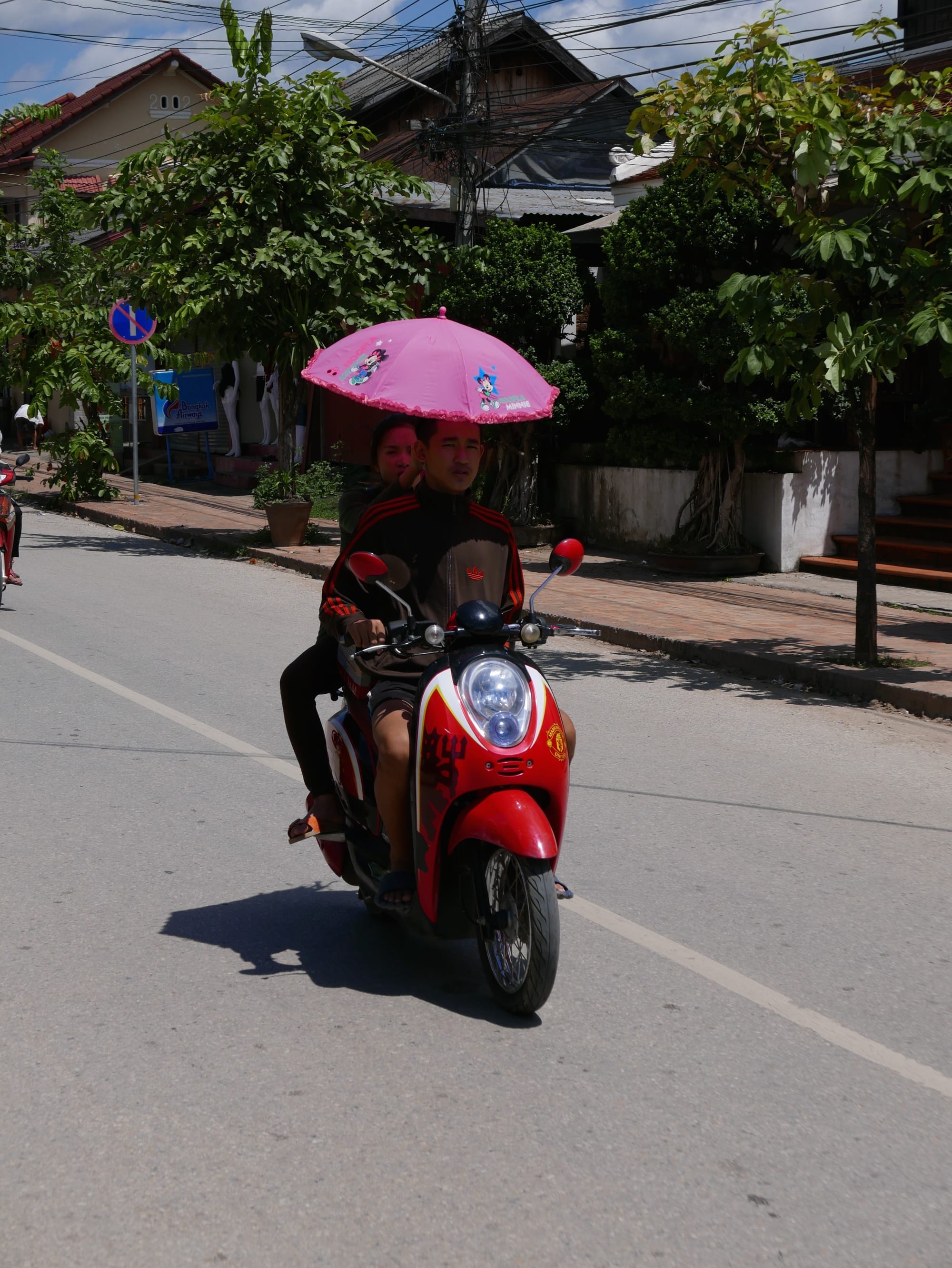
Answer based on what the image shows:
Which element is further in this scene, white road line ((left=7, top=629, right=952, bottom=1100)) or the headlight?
the headlight

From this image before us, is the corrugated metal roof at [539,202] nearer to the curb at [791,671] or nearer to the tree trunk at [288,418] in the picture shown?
the tree trunk at [288,418]

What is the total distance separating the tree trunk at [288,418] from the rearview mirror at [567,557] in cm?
1355

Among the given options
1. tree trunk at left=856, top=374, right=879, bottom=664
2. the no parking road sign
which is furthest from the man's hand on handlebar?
the no parking road sign

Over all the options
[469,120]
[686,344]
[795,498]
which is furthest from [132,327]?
[795,498]

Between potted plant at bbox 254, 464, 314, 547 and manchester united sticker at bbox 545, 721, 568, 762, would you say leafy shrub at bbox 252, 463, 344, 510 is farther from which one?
manchester united sticker at bbox 545, 721, 568, 762

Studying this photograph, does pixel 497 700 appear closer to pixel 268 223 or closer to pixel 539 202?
pixel 268 223

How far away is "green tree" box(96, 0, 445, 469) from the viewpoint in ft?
52.0

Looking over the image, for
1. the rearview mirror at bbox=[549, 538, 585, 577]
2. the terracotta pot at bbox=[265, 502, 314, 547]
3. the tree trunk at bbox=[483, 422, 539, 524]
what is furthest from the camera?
the terracotta pot at bbox=[265, 502, 314, 547]

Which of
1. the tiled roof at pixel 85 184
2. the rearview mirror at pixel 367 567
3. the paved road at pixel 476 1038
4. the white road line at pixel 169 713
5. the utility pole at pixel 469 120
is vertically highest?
the tiled roof at pixel 85 184

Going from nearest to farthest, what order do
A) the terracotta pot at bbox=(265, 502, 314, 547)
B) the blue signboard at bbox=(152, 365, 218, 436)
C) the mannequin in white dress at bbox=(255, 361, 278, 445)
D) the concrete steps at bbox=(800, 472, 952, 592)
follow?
the concrete steps at bbox=(800, 472, 952, 592)
the terracotta pot at bbox=(265, 502, 314, 547)
the blue signboard at bbox=(152, 365, 218, 436)
the mannequin in white dress at bbox=(255, 361, 278, 445)

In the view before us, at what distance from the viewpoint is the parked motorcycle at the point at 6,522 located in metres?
12.4

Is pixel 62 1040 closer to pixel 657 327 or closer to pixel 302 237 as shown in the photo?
pixel 657 327

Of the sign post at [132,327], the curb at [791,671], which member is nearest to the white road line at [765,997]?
the curb at [791,671]

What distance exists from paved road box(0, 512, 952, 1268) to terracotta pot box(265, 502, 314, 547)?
9914 millimetres
